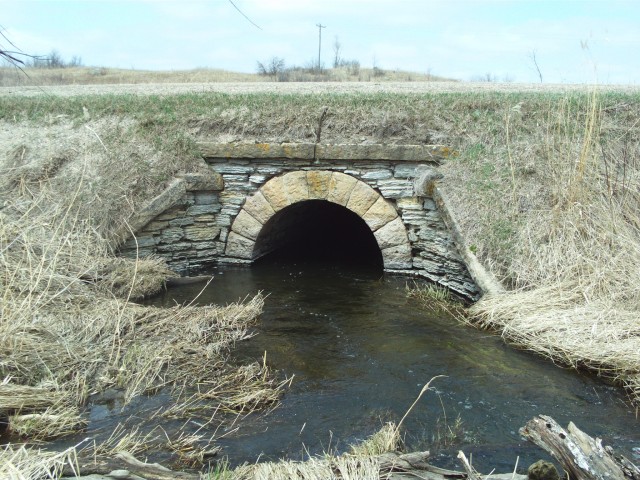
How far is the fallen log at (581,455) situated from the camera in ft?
10.6

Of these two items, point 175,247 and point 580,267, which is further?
point 175,247

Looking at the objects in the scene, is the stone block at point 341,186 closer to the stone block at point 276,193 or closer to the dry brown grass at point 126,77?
the stone block at point 276,193

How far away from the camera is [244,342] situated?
6.07 m

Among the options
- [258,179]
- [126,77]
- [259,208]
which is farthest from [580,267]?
[126,77]

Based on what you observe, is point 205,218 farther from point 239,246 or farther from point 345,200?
point 345,200

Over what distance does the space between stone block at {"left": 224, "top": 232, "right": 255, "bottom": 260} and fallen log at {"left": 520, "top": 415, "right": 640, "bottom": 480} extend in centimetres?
592

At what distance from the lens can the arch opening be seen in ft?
31.1

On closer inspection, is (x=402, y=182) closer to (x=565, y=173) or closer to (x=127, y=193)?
(x=565, y=173)

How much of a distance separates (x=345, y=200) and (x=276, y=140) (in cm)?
132

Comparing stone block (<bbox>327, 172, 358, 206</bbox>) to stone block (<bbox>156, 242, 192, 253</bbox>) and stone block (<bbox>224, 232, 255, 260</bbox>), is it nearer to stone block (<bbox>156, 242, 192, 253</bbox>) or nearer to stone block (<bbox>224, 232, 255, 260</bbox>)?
stone block (<bbox>224, 232, 255, 260</bbox>)

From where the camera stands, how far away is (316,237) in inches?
433

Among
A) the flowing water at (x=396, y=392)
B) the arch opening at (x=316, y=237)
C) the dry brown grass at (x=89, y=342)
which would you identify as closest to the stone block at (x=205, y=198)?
the arch opening at (x=316, y=237)

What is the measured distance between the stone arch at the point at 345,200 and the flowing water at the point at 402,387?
39.5 inches

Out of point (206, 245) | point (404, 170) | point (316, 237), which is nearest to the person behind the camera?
point (404, 170)
